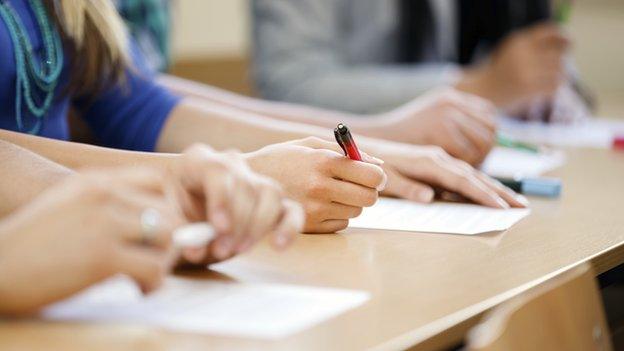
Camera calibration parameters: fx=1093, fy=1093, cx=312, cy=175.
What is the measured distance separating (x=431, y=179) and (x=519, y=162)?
42cm

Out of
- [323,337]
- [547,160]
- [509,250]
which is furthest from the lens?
[547,160]

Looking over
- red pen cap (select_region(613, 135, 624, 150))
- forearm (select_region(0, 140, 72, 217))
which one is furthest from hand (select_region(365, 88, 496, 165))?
forearm (select_region(0, 140, 72, 217))

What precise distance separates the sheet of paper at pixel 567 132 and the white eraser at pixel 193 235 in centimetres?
119

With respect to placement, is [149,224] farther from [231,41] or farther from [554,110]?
[231,41]

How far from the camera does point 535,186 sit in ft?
4.41

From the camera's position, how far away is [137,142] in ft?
4.75

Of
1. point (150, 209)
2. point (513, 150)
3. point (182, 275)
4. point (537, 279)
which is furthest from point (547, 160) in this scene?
point (150, 209)

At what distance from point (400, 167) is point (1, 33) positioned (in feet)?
1.50

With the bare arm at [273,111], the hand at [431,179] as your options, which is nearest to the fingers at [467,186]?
the hand at [431,179]

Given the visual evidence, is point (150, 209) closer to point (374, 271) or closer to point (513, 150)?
point (374, 271)

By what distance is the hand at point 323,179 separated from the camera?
1.02m

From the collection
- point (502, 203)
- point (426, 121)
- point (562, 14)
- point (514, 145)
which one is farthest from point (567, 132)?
point (502, 203)

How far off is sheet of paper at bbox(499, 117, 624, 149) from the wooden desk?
2.03 feet

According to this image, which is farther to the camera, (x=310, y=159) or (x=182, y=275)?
(x=310, y=159)
